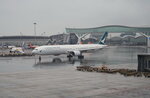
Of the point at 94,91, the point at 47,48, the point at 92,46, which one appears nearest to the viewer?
the point at 94,91

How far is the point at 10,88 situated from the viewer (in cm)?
2508

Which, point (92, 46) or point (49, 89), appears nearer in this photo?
point (49, 89)

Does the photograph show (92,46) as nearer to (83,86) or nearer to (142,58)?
(142,58)

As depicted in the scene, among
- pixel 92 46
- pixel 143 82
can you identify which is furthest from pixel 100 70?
pixel 92 46

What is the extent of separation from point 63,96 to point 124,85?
802cm

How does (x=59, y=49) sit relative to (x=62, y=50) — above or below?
above

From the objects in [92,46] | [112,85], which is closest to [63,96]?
[112,85]

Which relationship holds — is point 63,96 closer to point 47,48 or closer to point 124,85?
Result: point 124,85

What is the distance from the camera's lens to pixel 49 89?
24453mm

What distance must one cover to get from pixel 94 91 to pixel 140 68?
1678 centimetres

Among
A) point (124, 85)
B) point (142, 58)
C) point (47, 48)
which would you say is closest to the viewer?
point (124, 85)

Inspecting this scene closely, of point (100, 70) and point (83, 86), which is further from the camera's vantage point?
point (100, 70)

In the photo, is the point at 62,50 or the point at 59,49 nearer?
the point at 59,49

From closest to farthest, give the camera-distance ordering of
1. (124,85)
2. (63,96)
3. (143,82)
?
(63,96) < (124,85) < (143,82)
